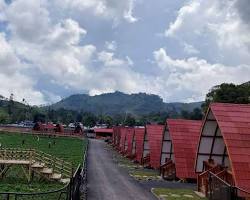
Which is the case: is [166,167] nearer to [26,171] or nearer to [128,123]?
[26,171]

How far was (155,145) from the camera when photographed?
45688 mm

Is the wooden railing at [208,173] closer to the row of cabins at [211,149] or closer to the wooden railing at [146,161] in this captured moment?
the row of cabins at [211,149]

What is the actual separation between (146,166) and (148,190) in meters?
18.9

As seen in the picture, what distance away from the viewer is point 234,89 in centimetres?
8488

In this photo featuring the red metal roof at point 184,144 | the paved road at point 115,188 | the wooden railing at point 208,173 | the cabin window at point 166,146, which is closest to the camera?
the paved road at point 115,188

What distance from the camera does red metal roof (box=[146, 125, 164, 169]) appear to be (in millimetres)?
44406

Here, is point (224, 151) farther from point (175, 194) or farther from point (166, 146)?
point (166, 146)

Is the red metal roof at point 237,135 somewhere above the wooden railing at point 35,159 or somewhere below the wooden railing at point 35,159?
above

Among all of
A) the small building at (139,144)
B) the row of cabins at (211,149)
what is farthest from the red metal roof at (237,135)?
the small building at (139,144)

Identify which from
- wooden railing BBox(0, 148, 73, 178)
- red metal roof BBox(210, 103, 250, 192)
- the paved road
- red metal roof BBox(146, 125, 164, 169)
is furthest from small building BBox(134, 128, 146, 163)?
red metal roof BBox(210, 103, 250, 192)

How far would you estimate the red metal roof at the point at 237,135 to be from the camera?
22.7 m

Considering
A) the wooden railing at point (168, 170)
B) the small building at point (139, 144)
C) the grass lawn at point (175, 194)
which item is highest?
the small building at point (139, 144)

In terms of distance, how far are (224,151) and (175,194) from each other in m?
5.24

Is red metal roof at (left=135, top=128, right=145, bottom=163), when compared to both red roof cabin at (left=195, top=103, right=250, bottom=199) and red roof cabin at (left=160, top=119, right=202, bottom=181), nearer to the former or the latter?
red roof cabin at (left=160, top=119, right=202, bottom=181)
